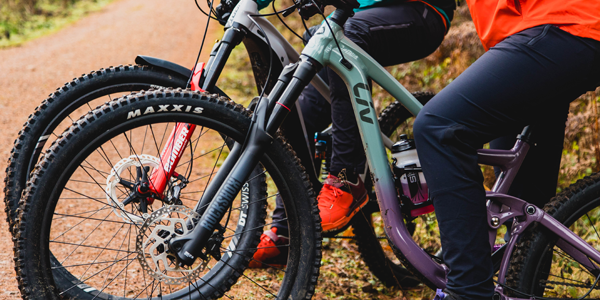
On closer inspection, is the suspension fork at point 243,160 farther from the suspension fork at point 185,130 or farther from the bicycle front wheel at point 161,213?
the suspension fork at point 185,130

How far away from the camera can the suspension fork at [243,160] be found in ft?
6.06

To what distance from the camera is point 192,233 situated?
1850 millimetres

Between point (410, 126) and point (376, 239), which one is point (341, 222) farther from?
point (410, 126)

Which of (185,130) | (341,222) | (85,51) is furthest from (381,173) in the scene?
(85,51)

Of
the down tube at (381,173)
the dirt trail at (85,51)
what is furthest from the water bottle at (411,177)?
the dirt trail at (85,51)

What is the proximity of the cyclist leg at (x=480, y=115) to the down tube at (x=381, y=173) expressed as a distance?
215mm

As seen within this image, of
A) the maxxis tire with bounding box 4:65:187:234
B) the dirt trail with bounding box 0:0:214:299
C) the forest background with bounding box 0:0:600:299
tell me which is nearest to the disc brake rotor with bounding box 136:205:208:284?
the maxxis tire with bounding box 4:65:187:234

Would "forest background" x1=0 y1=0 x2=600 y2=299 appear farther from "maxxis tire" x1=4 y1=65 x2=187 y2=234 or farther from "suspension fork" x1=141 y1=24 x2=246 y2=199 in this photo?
"maxxis tire" x1=4 y1=65 x2=187 y2=234

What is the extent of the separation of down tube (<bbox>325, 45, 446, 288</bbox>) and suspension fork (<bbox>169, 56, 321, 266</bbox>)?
0.81 feet

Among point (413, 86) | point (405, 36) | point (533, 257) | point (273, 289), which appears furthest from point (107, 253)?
point (413, 86)

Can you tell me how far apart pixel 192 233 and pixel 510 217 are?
144 centimetres

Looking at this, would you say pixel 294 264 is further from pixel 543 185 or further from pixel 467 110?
pixel 543 185

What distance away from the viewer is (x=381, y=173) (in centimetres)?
222

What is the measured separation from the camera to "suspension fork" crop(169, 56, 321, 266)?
1.85 m
